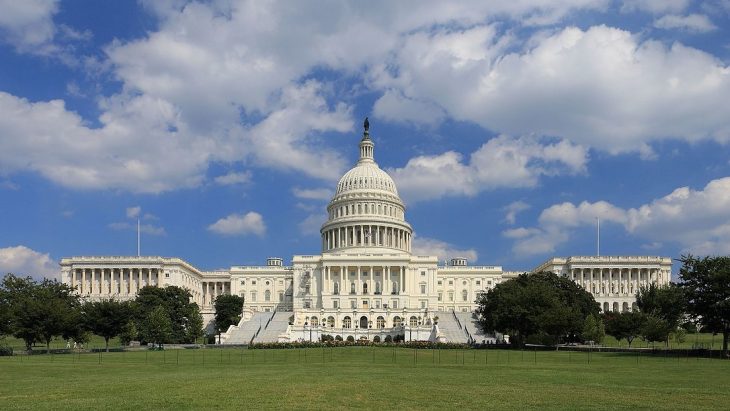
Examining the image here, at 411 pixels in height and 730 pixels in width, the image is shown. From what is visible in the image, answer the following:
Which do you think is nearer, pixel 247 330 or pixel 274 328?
pixel 247 330

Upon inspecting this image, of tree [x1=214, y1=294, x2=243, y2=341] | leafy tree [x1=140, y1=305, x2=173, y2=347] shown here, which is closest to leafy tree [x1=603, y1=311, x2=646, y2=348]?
leafy tree [x1=140, y1=305, x2=173, y2=347]

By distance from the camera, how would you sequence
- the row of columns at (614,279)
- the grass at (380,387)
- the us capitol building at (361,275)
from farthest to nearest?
the row of columns at (614,279) < the us capitol building at (361,275) < the grass at (380,387)

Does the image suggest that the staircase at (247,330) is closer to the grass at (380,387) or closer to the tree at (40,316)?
the tree at (40,316)

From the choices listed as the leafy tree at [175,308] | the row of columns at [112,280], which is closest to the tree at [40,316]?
the leafy tree at [175,308]

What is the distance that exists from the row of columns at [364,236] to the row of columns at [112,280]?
131 feet

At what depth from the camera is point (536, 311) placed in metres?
94.8

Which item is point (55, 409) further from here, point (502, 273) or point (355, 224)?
point (502, 273)

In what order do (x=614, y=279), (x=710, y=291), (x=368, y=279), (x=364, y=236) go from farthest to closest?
(x=364, y=236)
(x=614, y=279)
(x=368, y=279)
(x=710, y=291)

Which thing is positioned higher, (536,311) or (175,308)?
(536,311)

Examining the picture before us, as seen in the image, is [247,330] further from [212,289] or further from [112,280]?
[212,289]

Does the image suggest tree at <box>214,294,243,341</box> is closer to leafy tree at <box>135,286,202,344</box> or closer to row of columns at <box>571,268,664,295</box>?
leafy tree at <box>135,286,202,344</box>

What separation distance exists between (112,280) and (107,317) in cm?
7376

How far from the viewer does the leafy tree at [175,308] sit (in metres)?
118

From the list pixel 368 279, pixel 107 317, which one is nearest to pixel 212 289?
pixel 368 279
